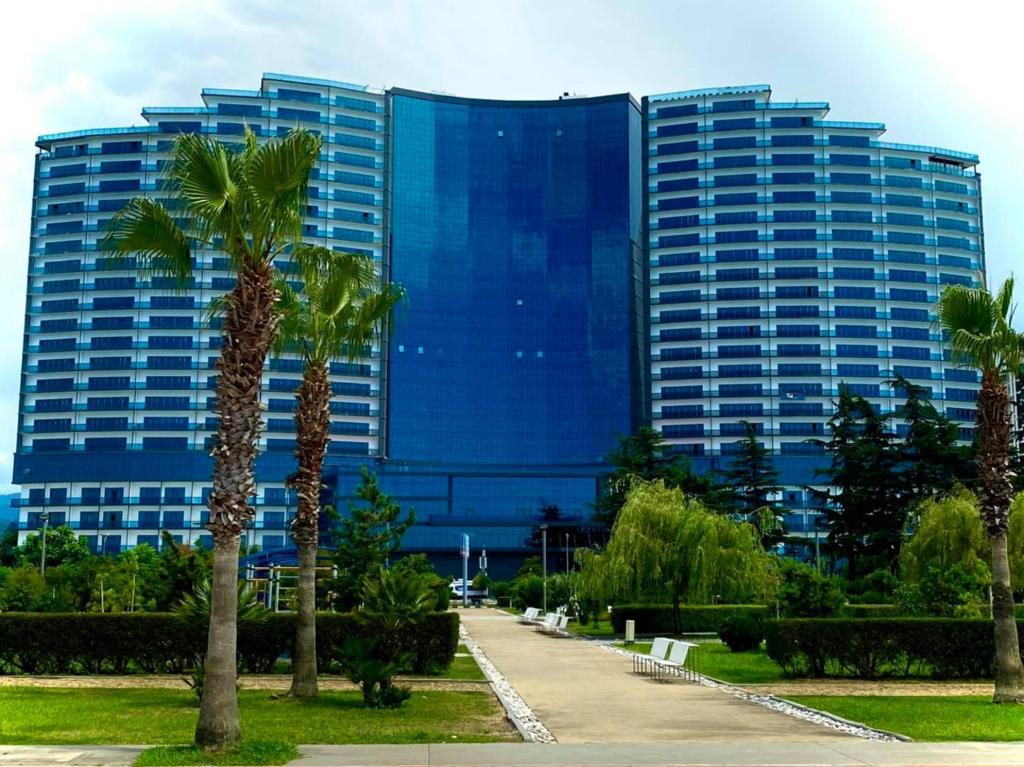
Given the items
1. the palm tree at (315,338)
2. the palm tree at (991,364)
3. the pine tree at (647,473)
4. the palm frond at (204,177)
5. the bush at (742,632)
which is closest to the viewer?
the palm frond at (204,177)

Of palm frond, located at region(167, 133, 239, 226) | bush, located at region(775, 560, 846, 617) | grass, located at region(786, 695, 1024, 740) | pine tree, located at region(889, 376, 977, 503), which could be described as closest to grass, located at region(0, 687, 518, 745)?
grass, located at region(786, 695, 1024, 740)

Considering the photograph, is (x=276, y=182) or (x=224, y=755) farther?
(x=276, y=182)

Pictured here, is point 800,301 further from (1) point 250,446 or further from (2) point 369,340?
(1) point 250,446

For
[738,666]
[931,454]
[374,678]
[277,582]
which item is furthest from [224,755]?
[931,454]

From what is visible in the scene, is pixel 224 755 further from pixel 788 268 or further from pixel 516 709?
pixel 788 268

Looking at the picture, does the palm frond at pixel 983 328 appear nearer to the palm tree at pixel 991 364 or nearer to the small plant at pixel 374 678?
the palm tree at pixel 991 364

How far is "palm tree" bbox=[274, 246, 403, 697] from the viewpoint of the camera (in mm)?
21859

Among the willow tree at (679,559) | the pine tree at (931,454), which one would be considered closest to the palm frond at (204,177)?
the willow tree at (679,559)

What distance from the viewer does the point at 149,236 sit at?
17.2m

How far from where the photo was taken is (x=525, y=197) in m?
141

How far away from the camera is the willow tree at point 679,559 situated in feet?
131

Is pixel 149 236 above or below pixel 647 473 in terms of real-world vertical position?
above

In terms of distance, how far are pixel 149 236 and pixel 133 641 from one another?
492 inches

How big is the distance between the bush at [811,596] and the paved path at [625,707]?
4723mm
